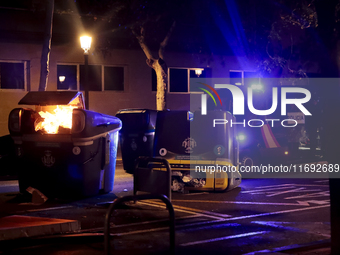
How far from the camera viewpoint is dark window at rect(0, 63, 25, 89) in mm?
21875

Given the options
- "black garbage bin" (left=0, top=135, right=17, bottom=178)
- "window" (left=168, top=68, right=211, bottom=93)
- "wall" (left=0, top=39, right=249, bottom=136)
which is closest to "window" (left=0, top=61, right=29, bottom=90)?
"wall" (left=0, top=39, right=249, bottom=136)

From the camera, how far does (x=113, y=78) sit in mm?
24156

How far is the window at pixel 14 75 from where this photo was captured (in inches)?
861

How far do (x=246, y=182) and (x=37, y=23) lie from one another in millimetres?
15078

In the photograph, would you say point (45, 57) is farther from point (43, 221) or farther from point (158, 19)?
point (43, 221)

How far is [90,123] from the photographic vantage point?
926 cm

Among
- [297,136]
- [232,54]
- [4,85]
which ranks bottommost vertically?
[297,136]

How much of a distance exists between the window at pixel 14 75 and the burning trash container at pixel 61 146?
512 inches

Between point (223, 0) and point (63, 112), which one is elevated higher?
point (223, 0)

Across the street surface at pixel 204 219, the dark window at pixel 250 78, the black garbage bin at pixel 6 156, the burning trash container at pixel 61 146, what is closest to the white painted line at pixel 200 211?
the street surface at pixel 204 219

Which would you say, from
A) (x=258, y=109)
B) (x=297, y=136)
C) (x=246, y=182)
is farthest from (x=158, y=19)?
(x=246, y=182)

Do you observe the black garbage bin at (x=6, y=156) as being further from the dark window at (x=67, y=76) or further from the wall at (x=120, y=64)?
the dark window at (x=67, y=76)

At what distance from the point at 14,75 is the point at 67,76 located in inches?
105

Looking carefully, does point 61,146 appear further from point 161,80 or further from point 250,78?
point 250,78
